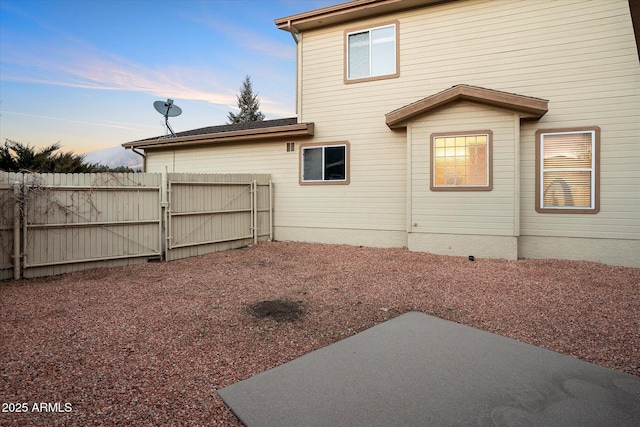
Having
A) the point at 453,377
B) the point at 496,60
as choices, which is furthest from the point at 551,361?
the point at 496,60

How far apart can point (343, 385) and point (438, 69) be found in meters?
8.37

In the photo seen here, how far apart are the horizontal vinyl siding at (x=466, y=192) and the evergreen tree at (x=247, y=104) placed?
2918 centimetres

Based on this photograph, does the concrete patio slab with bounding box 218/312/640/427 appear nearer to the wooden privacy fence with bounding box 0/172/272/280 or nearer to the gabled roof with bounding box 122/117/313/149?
the wooden privacy fence with bounding box 0/172/272/280

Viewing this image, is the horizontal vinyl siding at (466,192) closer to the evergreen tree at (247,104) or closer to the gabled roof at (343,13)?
the gabled roof at (343,13)

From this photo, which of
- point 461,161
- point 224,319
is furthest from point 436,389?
point 461,161

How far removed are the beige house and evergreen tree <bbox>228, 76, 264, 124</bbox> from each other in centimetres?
2567

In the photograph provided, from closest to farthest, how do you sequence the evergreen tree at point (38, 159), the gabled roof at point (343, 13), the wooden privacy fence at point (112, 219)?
1. the wooden privacy fence at point (112, 219)
2. the gabled roof at point (343, 13)
3. the evergreen tree at point (38, 159)

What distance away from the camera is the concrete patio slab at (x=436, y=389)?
7.00 ft

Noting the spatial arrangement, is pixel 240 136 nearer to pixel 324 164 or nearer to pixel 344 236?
pixel 324 164

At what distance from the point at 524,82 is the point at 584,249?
411cm

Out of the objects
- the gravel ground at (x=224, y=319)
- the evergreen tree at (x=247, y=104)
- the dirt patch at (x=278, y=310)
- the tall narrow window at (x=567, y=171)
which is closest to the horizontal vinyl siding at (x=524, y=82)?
the tall narrow window at (x=567, y=171)

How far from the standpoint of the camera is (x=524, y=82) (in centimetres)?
763

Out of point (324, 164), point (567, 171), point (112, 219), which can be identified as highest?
point (324, 164)

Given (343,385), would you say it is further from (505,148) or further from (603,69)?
(603,69)
